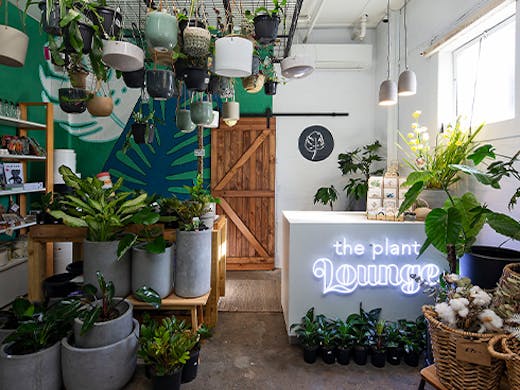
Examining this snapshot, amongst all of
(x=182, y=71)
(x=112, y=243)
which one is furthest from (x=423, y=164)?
(x=112, y=243)

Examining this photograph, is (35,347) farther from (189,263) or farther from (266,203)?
(266,203)

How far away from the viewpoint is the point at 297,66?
2014mm

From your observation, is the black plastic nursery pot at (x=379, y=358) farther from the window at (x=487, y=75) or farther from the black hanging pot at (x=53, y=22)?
the black hanging pot at (x=53, y=22)

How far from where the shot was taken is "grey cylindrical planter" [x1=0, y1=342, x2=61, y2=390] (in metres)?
1.34

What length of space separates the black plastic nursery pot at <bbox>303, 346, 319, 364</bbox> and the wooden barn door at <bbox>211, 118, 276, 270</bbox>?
2.57m

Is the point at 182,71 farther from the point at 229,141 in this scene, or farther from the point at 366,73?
the point at 366,73

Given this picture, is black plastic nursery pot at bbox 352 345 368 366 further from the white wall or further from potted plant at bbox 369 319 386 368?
the white wall

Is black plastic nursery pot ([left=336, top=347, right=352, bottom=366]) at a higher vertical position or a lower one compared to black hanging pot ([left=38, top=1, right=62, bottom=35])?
lower

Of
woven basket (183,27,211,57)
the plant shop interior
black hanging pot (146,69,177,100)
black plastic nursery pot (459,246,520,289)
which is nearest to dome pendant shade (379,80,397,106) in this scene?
the plant shop interior

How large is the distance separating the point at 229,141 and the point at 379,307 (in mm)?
3271

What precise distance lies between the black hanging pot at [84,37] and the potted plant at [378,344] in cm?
253

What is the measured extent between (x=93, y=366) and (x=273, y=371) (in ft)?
4.24

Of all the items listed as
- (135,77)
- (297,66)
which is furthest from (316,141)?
(135,77)

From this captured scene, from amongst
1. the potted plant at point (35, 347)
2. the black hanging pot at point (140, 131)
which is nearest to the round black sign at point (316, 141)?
the black hanging pot at point (140, 131)
